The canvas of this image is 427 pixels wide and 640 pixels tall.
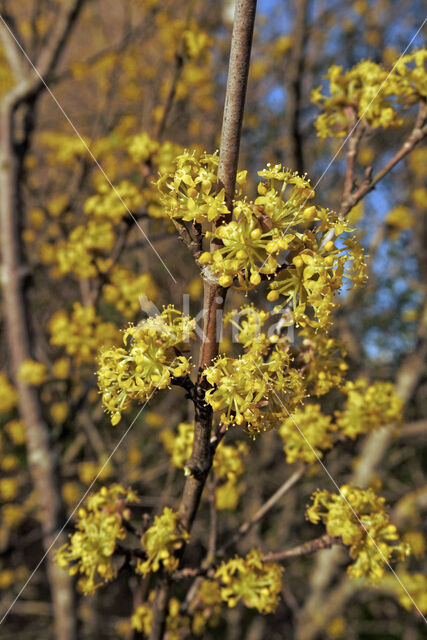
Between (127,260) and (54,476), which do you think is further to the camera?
(127,260)

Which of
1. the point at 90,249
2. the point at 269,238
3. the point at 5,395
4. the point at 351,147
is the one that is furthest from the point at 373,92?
the point at 5,395

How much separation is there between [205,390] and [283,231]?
0.44 meters

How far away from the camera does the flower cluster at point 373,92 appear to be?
6.18 feet

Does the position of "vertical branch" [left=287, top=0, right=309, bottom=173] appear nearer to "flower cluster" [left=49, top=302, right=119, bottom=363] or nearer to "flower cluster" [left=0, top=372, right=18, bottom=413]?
"flower cluster" [left=49, top=302, right=119, bottom=363]

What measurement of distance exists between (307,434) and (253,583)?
1.90 ft

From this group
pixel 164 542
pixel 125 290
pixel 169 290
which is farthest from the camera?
pixel 169 290

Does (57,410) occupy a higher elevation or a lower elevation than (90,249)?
higher

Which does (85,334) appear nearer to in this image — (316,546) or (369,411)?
(369,411)

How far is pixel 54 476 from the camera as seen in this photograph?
3.12 meters

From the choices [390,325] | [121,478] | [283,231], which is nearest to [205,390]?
[283,231]

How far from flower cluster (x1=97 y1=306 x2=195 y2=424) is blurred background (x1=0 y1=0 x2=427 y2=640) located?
3.73 ft

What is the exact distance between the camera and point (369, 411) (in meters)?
1.98

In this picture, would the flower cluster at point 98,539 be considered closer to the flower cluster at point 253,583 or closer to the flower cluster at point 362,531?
the flower cluster at point 253,583

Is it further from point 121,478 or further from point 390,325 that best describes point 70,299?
point 390,325
